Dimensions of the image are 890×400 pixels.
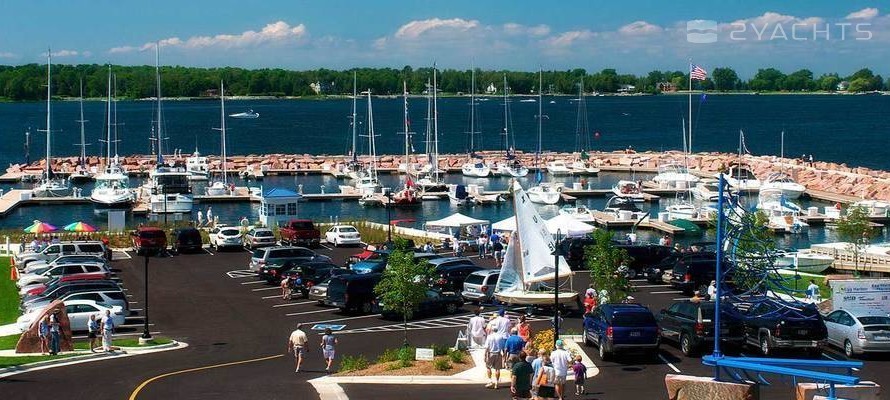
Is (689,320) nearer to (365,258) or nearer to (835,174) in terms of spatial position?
(365,258)

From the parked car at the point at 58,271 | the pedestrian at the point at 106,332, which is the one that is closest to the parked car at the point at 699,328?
the pedestrian at the point at 106,332

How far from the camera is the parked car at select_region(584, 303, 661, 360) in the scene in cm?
2938

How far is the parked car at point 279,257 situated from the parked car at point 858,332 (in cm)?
2145

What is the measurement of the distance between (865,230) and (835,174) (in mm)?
50340

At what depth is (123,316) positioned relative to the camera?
37.1 metres

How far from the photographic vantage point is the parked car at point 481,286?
41.2 metres

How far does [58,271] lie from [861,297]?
28134 millimetres

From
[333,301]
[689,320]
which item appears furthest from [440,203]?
[689,320]

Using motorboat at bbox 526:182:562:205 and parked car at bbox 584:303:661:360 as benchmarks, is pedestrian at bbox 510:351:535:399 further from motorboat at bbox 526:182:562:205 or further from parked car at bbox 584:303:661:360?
motorboat at bbox 526:182:562:205

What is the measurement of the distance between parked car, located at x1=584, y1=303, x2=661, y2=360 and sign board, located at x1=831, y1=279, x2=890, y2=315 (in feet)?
20.4

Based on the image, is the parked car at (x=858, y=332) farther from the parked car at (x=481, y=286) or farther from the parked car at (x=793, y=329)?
the parked car at (x=481, y=286)

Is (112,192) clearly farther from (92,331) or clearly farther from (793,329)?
(793,329)

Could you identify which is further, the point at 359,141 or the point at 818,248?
the point at 359,141

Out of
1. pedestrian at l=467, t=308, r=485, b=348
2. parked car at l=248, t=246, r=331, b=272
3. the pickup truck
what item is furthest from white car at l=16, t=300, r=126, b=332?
the pickup truck
